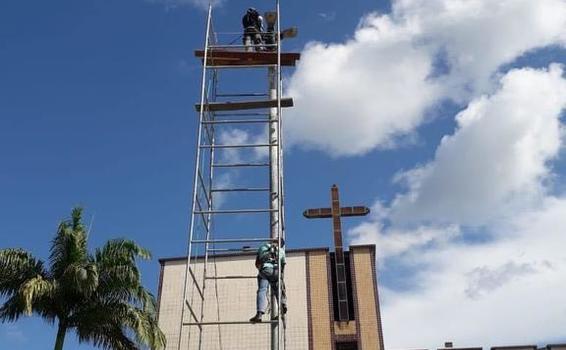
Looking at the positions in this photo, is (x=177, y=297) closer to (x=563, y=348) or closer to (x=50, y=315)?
(x=50, y=315)

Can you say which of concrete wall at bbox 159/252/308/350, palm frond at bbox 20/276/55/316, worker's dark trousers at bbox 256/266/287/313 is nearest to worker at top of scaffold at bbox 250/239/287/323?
worker's dark trousers at bbox 256/266/287/313

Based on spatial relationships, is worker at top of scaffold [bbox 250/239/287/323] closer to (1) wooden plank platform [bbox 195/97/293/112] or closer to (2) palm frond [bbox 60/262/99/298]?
(1) wooden plank platform [bbox 195/97/293/112]

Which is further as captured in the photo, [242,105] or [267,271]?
[242,105]

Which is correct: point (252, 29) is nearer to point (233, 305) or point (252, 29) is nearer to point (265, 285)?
point (265, 285)

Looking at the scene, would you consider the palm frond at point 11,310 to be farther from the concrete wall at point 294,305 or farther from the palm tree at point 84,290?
the concrete wall at point 294,305

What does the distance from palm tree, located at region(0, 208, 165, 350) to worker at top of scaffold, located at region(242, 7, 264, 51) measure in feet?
24.6

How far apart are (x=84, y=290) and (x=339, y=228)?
13.9m

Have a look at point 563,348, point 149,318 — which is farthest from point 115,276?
point 563,348

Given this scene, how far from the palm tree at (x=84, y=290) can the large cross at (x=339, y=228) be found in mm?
10240

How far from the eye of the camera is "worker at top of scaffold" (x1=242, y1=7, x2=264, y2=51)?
54.2ft

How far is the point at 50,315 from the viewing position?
1861 cm

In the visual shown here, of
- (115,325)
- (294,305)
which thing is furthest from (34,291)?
(294,305)

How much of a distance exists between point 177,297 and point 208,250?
15.6m

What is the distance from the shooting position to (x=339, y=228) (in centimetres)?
2942
